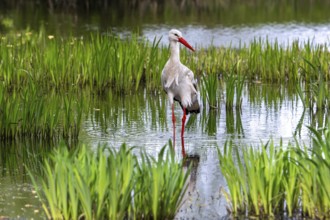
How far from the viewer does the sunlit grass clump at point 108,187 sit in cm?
590

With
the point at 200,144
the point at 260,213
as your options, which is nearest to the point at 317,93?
the point at 200,144

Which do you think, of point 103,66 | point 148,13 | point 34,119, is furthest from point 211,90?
point 148,13

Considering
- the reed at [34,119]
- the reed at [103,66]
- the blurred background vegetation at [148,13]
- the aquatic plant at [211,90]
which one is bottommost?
the reed at [34,119]

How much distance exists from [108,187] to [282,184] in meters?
1.43

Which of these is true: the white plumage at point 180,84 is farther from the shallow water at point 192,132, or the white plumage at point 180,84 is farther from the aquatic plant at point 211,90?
the aquatic plant at point 211,90

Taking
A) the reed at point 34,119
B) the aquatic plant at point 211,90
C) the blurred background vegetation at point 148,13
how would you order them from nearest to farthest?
1. the reed at point 34,119
2. the aquatic plant at point 211,90
3. the blurred background vegetation at point 148,13

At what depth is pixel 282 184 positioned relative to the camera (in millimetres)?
6547

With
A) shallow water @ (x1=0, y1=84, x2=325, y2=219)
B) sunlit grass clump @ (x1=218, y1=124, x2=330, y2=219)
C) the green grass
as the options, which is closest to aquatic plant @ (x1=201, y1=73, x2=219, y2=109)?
the green grass

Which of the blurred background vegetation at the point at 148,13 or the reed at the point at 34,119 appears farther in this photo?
the blurred background vegetation at the point at 148,13

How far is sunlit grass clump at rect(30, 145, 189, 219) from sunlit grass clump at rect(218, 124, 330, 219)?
0.53 metres

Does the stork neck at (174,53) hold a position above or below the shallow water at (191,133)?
above

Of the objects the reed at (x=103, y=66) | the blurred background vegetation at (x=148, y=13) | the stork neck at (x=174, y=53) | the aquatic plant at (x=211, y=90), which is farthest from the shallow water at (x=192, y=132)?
the blurred background vegetation at (x=148, y=13)

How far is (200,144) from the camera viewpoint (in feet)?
31.0

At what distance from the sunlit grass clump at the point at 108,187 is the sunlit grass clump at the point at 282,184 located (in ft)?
1.75
